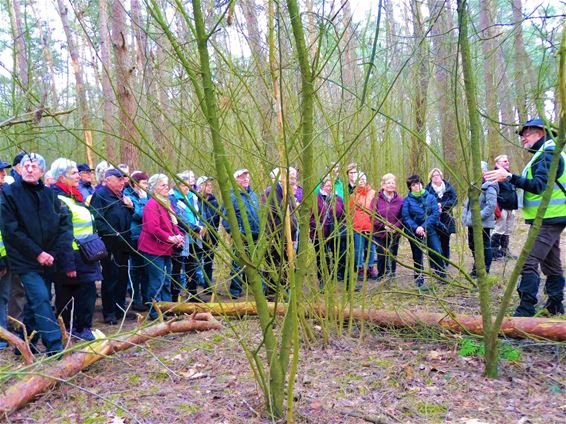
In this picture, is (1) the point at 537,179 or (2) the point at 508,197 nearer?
(1) the point at 537,179

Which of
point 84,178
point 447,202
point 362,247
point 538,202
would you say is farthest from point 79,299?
point 447,202

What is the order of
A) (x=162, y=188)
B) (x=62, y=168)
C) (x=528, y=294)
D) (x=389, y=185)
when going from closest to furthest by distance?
(x=528, y=294) < (x=62, y=168) < (x=162, y=188) < (x=389, y=185)

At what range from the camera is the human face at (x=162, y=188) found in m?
5.21

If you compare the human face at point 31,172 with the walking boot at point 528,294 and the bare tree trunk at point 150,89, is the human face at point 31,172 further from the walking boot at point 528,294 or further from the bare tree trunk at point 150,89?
the walking boot at point 528,294

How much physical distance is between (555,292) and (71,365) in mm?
4293

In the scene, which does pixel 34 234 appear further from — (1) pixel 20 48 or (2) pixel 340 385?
(1) pixel 20 48

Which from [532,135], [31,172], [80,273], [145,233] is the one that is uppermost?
[532,135]

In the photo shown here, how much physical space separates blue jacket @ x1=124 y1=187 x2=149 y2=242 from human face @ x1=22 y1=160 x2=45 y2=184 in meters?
1.63

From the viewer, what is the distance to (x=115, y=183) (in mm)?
5344

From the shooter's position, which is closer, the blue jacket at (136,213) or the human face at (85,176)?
the blue jacket at (136,213)

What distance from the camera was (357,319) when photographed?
194 inches

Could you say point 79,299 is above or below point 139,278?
above

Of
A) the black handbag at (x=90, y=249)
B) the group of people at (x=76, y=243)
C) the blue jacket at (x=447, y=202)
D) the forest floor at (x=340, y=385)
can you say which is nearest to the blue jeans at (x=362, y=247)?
the forest floor at (x=340, y=385)

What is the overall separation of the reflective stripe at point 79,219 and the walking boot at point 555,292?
4380mm
